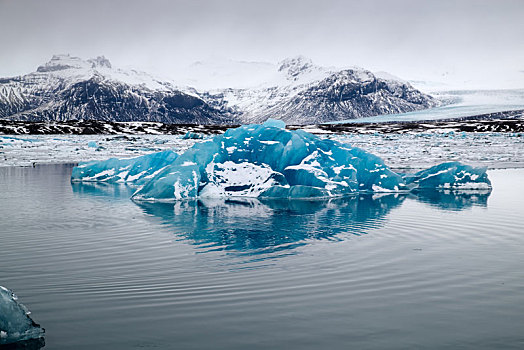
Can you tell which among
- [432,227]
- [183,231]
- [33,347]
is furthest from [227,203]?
[33,347]

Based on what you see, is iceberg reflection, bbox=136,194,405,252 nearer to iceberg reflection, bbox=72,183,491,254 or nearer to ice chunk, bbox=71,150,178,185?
iceberg reflection, bbox=72,183,491,254

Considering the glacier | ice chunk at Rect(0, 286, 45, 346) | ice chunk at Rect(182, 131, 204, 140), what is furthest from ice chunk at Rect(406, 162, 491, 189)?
ice chunk at Rect(182, 131, 204, 140)

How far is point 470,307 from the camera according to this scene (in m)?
6.23

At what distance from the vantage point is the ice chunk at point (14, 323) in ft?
16.9

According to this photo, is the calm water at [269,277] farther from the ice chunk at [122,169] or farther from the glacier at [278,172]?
the ice chunk at [122,169]

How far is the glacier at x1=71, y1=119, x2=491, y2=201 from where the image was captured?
1822cm

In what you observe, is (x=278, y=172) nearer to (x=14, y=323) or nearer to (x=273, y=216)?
(x=273, y=216)

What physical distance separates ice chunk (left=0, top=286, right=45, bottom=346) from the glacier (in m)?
12.3

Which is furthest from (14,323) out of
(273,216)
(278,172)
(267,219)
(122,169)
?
(122,169)

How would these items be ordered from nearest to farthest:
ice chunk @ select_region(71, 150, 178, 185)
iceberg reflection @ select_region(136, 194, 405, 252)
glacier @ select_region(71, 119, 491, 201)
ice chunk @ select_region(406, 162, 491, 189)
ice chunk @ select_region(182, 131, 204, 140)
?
1. iceberg reflection @ select_region(136, 194, 405, 252)
2. glacier @ select_region(71, 119, 491, 201)
3. ice chunk @ select_region(406, 162, 491, 189)
4. ice chunk @ select_region(71, 150, 178, 185)
5. ice chunk @ select_region(182, 131, 204, 140)

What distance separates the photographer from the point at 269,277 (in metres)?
7.55

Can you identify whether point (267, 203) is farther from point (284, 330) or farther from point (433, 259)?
point (284, 330)

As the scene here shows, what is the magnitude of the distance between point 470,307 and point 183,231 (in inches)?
262

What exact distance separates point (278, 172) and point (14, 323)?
1423 centimetres
